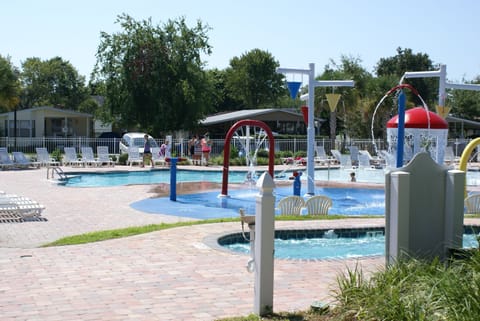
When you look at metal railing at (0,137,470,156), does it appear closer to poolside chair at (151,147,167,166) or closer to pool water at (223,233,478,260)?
poolside chair at (151,147,167,166)

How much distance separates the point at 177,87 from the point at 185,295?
107 ft

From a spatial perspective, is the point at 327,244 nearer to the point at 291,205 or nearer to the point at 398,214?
the point at 291,205

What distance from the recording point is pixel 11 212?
12898 millimetres

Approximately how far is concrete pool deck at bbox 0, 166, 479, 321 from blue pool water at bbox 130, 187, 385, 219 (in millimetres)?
3869

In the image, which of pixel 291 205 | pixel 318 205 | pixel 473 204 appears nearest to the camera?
pixel 291 205

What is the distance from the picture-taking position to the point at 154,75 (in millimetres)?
38500

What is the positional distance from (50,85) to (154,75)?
136ft

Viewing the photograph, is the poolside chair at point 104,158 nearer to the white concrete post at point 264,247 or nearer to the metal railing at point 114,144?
the metal railing at point 114,144

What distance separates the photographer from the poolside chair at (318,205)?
1371cm

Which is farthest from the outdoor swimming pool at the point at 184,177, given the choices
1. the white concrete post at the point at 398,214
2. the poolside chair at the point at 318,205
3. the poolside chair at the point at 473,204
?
the white concrete post at the point at 398,214

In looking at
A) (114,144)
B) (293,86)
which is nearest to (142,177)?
(114,144)

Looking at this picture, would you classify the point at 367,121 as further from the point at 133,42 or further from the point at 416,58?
the point at 416,58

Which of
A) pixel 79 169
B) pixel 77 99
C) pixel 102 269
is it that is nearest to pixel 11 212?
pixel 102 269

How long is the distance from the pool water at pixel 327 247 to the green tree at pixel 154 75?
27.7 metres
